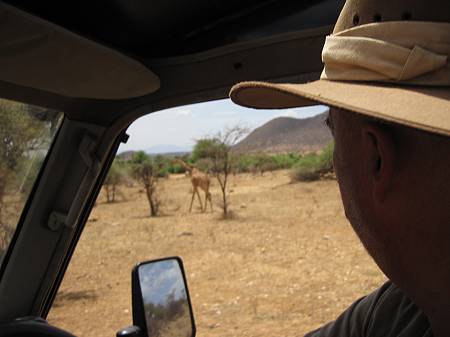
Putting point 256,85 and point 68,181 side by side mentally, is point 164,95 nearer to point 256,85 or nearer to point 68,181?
point 68,181

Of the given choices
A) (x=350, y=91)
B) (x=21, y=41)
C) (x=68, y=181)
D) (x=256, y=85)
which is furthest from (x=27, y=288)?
(x=350, y=91)

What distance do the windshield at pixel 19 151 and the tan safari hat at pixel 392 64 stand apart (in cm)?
132

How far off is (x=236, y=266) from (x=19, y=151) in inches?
314

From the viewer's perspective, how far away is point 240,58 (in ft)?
6.53

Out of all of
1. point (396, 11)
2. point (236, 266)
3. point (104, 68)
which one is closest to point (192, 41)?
point (104, 68)

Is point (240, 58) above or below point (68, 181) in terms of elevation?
above

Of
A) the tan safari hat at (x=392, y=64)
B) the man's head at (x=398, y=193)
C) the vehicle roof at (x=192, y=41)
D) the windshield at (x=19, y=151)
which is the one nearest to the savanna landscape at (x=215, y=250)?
the windshield at (x=19, y=151)

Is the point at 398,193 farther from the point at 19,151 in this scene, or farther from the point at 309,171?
the point at 309,171

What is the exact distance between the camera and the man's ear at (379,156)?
890 mm

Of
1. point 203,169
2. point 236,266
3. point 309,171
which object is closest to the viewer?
point 236,266

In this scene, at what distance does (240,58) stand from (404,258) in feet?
3.99

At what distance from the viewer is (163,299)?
204 centimetres

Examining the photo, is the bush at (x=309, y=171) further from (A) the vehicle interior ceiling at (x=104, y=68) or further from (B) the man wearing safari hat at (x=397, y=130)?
(B) the man wearing safari hat at (x=397, y=130)

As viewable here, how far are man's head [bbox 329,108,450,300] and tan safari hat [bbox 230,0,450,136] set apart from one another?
0.04m
